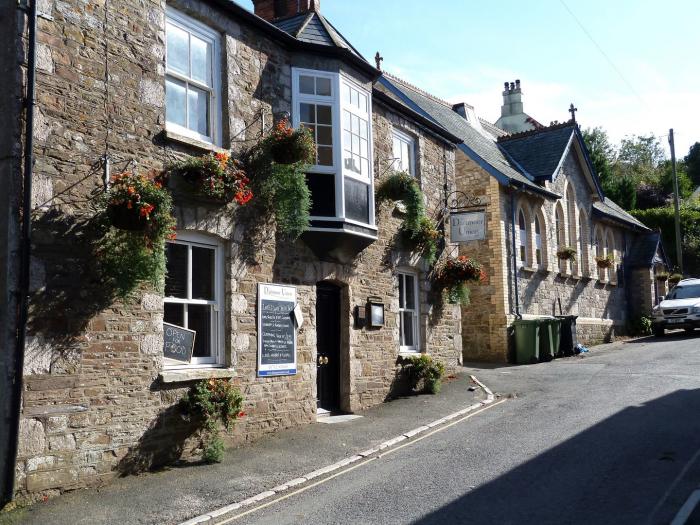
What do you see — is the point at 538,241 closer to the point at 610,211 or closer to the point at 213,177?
the point at 610,211

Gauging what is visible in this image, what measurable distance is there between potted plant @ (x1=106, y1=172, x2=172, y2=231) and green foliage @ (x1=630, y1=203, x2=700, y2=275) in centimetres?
3653

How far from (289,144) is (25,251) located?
4137 mm

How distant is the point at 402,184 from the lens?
1327 centimetres

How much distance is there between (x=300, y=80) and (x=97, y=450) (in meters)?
6.59

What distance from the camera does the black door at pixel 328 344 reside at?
12.0 m

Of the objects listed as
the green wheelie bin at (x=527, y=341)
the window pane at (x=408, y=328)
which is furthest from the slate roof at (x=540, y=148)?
the window pane at (x=408, y=328)

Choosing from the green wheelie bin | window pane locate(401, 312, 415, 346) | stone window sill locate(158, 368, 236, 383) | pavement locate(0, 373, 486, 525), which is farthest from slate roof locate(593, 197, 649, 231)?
stone window sill locate(158, 368, 236, 383)

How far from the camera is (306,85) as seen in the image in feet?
37.7

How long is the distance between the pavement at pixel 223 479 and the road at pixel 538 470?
0.59 m

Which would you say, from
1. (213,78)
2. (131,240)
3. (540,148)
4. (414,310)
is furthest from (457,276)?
(540,148)

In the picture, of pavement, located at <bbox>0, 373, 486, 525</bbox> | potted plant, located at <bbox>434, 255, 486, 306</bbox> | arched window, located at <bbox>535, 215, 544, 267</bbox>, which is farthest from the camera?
arched window, located at <bbox>535, 215, 544, 267</bbox>

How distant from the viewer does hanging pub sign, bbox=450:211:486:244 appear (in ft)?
49.3

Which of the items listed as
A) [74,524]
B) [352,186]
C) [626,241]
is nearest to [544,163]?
[626,241]

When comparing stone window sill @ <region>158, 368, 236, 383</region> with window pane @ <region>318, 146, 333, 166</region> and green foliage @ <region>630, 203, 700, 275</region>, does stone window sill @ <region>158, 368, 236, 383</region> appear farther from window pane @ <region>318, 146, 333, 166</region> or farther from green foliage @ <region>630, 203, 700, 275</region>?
green foliage @ <region>630, 203, 700, 275</region>
